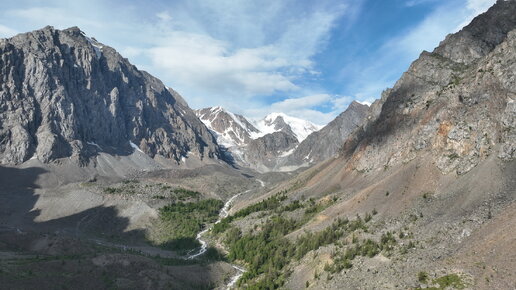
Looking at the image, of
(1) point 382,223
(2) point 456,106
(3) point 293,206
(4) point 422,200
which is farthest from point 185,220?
(2) point 456,106

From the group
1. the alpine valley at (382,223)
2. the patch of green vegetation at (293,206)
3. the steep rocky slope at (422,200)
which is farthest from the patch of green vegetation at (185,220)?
the patch of green vegetation at (293,206)

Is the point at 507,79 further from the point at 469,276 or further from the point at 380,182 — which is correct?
the point at 469,276

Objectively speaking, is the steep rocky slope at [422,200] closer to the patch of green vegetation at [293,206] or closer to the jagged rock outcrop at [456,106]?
the jagged rock outcrop at [456,106]

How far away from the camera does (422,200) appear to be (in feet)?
250

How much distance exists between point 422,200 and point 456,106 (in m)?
28.9

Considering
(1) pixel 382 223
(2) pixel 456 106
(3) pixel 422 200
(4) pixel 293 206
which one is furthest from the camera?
(4) pixel 293 206

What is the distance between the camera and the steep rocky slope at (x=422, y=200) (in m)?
55.9

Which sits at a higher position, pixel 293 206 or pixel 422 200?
pixel 293 206

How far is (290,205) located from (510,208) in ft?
236

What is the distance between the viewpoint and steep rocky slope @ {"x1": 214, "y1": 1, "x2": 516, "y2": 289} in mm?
55906

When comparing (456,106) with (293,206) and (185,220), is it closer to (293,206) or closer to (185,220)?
(293,206)

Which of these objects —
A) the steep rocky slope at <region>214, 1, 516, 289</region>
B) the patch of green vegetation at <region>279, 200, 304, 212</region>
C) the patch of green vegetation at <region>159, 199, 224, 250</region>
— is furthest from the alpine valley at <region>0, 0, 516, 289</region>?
the patch of green vegetation at <region>159, 199, 224, 250</region>

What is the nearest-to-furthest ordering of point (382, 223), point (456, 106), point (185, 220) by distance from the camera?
point (382, 223) < point (456, 106) < point (185, 220)

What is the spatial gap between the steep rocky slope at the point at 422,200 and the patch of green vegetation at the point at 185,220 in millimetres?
16347
